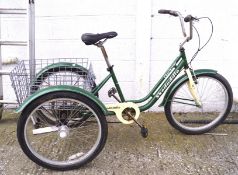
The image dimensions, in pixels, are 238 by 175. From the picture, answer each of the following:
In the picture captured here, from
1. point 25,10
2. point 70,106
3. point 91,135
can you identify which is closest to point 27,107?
point 70,106

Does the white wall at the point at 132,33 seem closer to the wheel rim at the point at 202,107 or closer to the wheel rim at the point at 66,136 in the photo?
the wheel rim at the point at 202,107

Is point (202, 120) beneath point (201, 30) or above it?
beneath

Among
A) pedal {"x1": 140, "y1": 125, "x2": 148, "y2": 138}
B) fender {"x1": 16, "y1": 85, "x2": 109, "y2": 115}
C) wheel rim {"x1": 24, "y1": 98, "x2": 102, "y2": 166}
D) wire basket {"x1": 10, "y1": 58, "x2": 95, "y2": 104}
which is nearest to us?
fender {"x1": 16, "y1": 85, "x2": 109, "y2": 115}

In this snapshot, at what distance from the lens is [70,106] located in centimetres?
365

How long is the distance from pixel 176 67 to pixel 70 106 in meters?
1.19

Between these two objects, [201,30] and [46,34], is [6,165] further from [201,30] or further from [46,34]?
[201,30]

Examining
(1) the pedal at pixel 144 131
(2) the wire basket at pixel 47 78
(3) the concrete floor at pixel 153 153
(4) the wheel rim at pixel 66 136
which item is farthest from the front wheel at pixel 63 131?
(1) the pedal at pixel 144 131

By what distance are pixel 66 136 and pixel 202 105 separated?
69.3 inches

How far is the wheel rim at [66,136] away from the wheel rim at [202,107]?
40.0 inches

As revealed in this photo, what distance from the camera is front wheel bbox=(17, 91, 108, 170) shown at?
3.50m

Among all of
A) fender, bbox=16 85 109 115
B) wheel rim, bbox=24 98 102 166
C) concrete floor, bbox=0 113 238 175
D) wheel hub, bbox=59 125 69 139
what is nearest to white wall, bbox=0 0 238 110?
concrete floor, bbox=0 113 238 175

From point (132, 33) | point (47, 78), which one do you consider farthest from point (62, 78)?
point (132, 33)

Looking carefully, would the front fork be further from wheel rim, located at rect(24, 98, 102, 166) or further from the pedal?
wheel rim, located at rect(24, 98, 102, 166)

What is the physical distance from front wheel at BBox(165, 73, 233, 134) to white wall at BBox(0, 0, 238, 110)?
26cm
